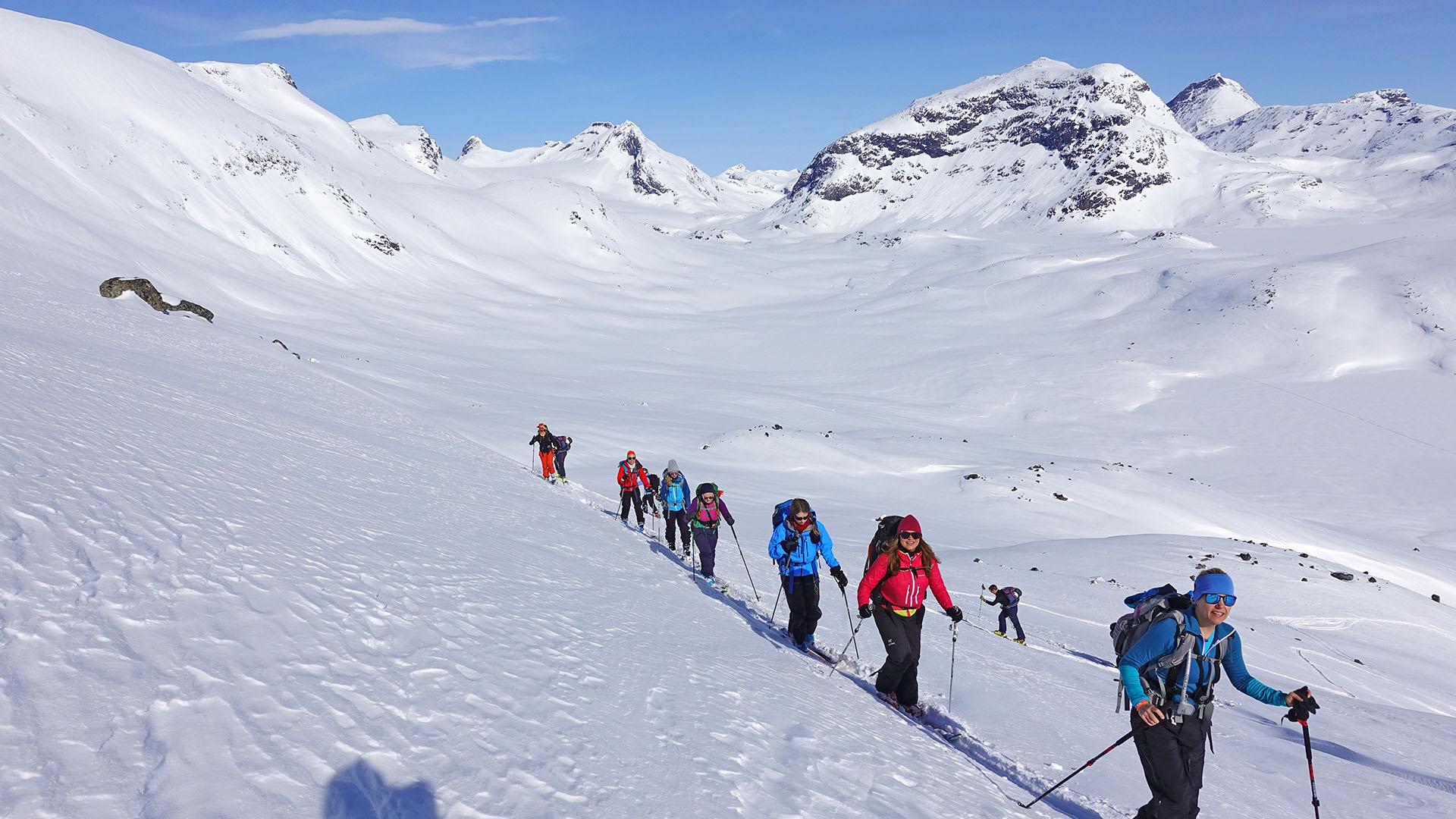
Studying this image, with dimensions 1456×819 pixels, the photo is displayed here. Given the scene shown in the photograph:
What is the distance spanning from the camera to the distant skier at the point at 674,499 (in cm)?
1349

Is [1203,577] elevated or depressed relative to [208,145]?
depressed

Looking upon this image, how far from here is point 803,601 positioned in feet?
29.3

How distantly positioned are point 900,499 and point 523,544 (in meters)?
18.1

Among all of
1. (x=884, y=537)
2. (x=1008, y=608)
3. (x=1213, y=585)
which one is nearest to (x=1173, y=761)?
(x=1213, y=585)

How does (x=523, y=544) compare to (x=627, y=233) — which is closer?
(x=523, y=544)

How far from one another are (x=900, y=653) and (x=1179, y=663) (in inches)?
112

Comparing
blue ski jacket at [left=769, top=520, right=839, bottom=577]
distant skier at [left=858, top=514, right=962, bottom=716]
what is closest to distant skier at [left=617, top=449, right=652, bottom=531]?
blue ski jacket at [left=769, top=520, right=839, bottom=577]

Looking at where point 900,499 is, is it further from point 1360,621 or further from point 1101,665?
point 1101,665

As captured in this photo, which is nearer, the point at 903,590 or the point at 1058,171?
the point at 903,590

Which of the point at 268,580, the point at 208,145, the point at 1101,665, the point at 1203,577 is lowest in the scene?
the point at 1101,665

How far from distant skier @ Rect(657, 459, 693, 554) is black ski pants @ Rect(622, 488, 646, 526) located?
173 centimetres

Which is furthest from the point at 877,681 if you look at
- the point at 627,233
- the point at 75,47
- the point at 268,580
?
the point at 627,233

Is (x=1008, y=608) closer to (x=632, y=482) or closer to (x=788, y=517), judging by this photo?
(x=788, y=517)

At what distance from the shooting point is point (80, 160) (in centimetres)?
4994
